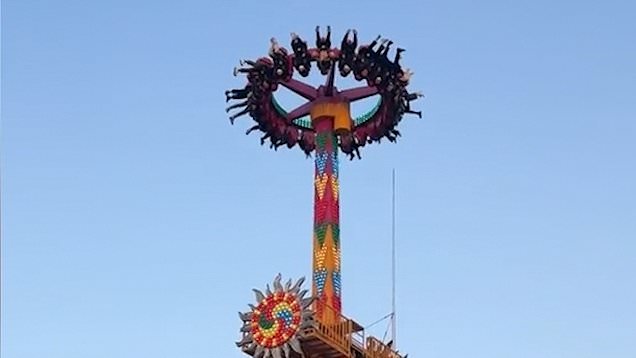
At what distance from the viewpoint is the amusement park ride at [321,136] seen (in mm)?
52750

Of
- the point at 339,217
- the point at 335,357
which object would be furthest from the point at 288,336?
the point at 339,217

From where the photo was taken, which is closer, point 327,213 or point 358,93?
point 327,213

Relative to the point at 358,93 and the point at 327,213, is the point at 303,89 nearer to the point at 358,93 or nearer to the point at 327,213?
the point at 358,93

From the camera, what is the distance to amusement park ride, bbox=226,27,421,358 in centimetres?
5275

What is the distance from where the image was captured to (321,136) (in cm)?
6072

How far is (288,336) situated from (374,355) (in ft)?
13.6

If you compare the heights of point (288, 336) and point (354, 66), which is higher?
point (354, 66)

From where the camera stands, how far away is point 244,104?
61031 mm

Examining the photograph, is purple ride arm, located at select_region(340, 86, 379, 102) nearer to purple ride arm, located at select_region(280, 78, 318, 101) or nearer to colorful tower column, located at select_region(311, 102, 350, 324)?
colorful tower column, located at select_region(311, 102, 350, 324)

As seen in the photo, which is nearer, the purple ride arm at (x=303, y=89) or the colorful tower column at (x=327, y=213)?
the colorful tower column at (x=327, y=213)

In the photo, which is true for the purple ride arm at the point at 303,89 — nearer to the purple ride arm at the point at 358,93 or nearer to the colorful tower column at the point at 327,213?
the colorful tower column at the point at 327,213

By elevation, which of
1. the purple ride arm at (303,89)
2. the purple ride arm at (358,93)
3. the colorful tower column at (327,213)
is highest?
the purple ride arm at (303,89)

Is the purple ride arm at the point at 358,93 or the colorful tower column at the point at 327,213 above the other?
the purple ride arm at the point at 358,93

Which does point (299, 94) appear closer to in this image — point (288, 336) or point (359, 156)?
point (359, 156)
